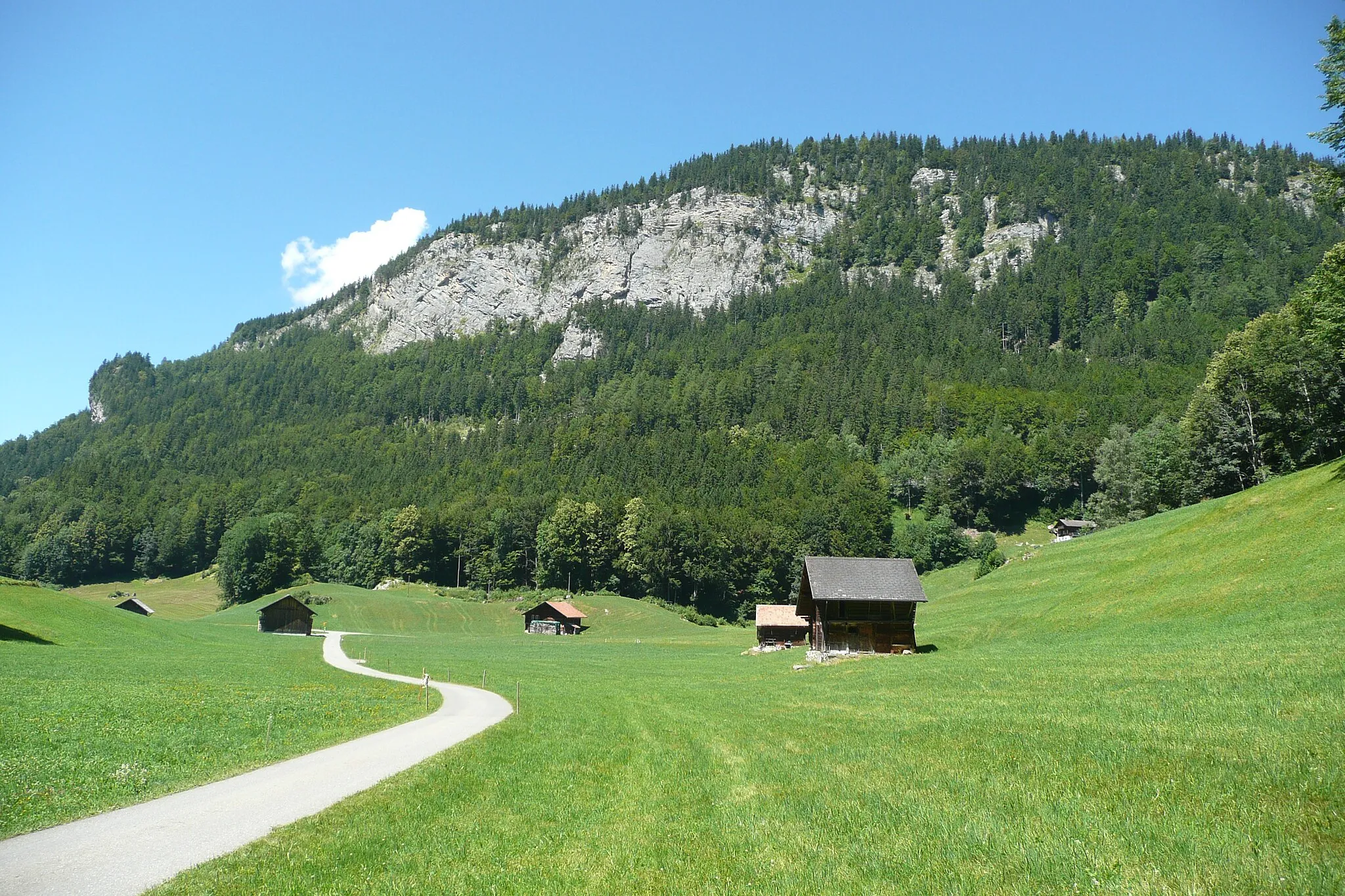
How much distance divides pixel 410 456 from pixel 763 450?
98053 mm

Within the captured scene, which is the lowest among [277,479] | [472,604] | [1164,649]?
[472,604]

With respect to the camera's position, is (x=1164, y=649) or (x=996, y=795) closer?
(x=996, y=795)

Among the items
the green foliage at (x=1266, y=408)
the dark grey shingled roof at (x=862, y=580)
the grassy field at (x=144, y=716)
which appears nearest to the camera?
the grassy field at (x=144, y=716)

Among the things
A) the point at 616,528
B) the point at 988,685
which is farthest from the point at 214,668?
the point at 616,528

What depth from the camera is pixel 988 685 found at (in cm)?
2488

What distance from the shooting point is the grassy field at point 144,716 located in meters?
14.0

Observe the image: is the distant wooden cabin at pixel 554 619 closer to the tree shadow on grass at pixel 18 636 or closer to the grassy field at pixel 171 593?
the tree shadow on grass at pixel 18 636

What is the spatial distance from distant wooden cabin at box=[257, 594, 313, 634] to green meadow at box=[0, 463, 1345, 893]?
202 feet

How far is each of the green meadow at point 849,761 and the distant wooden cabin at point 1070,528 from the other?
8510cm

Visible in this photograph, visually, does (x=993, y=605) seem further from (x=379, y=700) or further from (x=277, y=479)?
(x=277, y=479)

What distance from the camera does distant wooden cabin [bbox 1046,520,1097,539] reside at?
118625 millimetres

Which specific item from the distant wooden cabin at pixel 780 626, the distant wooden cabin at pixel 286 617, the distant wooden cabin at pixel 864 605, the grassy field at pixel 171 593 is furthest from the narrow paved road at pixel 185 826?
the grassy field at pixel 171 593

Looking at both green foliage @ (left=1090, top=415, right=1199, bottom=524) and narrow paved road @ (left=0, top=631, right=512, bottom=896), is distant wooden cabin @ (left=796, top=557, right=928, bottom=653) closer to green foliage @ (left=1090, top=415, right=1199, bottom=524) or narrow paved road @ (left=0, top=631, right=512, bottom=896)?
narrow paved road @ (left=0, top=631, right=512, bottom=896)

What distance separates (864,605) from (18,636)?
6163 cm
